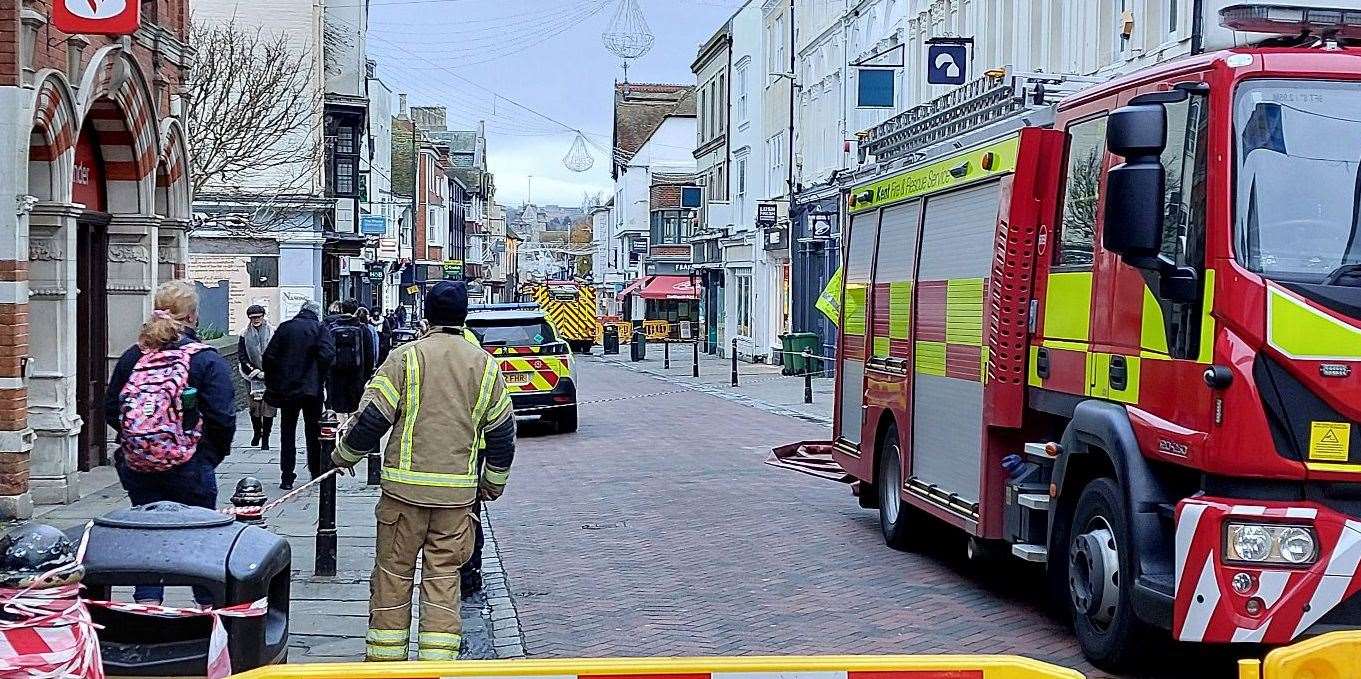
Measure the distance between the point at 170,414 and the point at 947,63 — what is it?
57.3 feet

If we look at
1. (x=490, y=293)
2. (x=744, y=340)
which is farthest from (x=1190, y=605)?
(x=490, y=293)

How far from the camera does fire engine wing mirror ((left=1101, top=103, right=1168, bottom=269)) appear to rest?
21.5 ft

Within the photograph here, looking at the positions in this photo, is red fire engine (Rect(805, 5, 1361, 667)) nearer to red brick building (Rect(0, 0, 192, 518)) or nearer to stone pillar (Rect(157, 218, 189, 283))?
red brick building (Rect(0, 0, 192, 518))

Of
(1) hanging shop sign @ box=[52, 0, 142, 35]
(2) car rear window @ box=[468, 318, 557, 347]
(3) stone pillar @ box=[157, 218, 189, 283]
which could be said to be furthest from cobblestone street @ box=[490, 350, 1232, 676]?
(1) hanging shop sign @ box=[52, 0, 142, 35]

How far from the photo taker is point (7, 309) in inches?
464

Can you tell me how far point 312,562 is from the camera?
1064 centimetres

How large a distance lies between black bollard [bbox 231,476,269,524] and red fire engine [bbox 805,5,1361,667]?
158 inches

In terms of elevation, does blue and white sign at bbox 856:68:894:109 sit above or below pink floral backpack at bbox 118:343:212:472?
above

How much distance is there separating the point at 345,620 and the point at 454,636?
1.93 m

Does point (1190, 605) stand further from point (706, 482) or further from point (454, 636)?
point (706, 482)

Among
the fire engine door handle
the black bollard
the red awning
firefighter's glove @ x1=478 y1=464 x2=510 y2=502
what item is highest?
the red awning

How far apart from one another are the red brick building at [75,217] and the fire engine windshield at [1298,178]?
899 cm

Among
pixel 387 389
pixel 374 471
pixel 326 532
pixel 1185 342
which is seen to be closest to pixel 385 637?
pixel 387 389

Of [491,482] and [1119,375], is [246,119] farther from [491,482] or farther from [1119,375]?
[1119,375]
